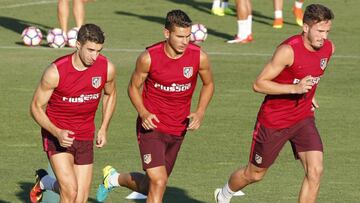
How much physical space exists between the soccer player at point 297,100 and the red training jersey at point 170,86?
Answer: 72 centimetres

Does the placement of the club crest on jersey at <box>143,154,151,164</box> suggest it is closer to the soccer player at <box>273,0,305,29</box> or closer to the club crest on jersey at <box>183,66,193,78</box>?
the club crest on jersey at <box>183,66,193,78</box>

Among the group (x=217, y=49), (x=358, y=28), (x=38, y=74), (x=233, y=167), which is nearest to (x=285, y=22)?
(x=358, y=28)

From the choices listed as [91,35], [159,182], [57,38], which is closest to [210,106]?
[57,38]

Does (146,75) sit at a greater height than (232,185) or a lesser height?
greater

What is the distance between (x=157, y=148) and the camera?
528 inches

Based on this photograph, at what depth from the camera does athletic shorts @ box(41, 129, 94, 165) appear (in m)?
13.0

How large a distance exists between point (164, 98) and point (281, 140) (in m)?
1.31

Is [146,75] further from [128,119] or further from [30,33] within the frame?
[30,33]

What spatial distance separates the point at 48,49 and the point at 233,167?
10.4m

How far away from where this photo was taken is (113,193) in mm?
15273

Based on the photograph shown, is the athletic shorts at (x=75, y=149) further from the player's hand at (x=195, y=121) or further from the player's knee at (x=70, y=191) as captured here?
the player's hand at (x=195, y=121)

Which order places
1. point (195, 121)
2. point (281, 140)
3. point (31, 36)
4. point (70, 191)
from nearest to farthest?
point (70, 191) < point (195, 121) < point (281, 140) < point (31, 36)

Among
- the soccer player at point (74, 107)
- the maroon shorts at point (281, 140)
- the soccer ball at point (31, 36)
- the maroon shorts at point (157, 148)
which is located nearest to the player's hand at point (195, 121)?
the maroon shorts at point (157, 148)

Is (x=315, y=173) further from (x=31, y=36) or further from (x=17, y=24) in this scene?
(x=17, y=24)
